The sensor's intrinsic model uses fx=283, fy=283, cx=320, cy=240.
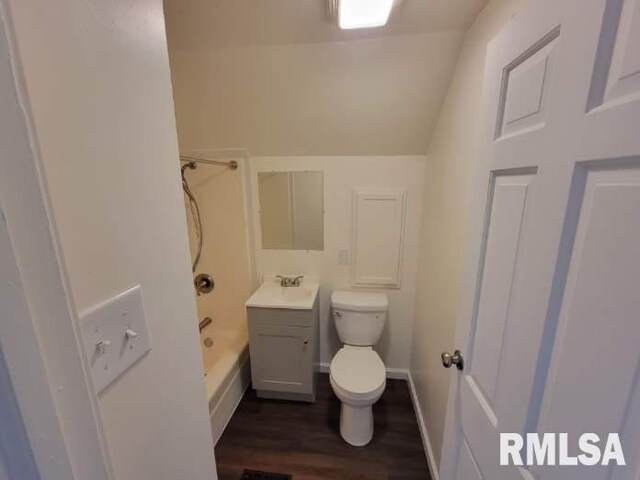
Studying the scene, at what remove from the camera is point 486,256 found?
0.79 metres

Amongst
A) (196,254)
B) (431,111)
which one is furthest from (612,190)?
(196,254)

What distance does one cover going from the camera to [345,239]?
2.08m

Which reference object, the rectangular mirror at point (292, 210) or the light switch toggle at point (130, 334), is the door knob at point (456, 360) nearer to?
the light switch toggle at point (130, 334)

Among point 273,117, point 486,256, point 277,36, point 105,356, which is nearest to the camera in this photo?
point 105,356

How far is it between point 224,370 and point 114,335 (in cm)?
150

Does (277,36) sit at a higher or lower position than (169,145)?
higher

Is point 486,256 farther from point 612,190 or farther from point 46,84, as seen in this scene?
point 46,84

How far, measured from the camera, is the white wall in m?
1.94

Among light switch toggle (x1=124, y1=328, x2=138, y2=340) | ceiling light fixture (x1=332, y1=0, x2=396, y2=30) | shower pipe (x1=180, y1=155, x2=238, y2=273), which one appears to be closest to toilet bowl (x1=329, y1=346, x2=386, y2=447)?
shower pipe (x1=180, y1=155, x2=238, y2=273)

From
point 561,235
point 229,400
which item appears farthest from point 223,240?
point 561,235

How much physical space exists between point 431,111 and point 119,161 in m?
1.60

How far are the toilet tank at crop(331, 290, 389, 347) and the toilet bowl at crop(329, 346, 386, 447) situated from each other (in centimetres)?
19

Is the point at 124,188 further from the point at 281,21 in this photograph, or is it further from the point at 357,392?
the point at 357,392

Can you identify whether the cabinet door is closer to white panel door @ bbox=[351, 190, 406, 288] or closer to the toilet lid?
the toilet lid
